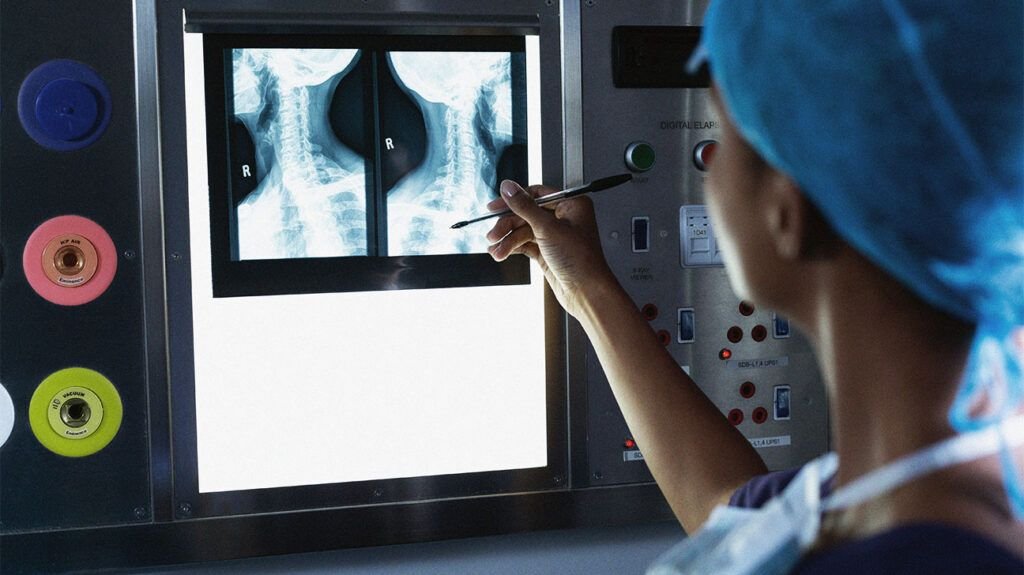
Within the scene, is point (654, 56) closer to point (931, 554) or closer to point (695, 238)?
point (695, 238)

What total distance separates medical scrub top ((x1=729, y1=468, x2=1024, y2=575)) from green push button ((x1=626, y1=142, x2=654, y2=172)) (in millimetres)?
818

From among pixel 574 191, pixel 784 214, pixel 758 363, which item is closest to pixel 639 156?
pixel 574 191

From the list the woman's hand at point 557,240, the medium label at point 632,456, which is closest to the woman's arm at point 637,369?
the woman's hand at point 557,240

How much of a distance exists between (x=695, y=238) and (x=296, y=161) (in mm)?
565

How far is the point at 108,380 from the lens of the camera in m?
1.27

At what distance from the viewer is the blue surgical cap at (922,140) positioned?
606 mm

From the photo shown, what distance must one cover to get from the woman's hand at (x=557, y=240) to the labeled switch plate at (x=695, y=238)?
218mm

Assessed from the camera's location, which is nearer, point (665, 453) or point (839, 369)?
point (839, 369)

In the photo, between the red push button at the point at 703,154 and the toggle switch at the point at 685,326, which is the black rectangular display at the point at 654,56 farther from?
the toggle switch at the point at 685,326

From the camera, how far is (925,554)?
61 centimetres

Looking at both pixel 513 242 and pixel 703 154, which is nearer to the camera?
pixel 513 242

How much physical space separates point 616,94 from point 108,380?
77cm

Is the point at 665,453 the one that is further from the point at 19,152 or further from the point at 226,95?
the point at 19,152

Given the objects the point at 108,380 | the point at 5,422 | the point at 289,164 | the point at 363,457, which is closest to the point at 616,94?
the point at 289,164
